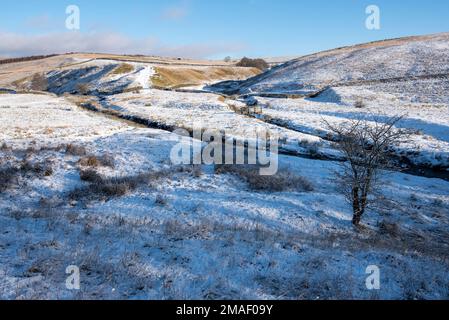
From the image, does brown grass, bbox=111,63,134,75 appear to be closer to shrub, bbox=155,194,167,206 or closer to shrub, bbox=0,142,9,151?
shrub, bbox=0,142,9,151

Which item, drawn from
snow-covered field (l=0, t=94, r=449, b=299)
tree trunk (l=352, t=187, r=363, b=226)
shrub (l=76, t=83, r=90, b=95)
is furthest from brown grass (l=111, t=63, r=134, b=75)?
tree trunk (l=352, t=187, r=363, b=226)

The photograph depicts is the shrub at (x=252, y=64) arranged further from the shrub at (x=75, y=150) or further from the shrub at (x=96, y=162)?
the shrub at (x=96, y=162)

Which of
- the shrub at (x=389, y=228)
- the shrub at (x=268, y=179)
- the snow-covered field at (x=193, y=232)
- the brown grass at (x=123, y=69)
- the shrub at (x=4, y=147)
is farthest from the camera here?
the brown grass at (x=123, y=69)

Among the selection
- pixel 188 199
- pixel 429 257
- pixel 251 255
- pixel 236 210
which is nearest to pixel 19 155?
pixel 188 199

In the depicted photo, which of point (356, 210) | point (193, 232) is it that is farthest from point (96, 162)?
point (356, 210)

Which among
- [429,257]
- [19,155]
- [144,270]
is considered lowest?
[429,257]

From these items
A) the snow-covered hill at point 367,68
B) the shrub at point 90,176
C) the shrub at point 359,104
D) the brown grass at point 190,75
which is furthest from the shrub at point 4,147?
the brown grass at point 190,75

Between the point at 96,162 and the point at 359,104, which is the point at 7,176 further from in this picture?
the point at 359,104
